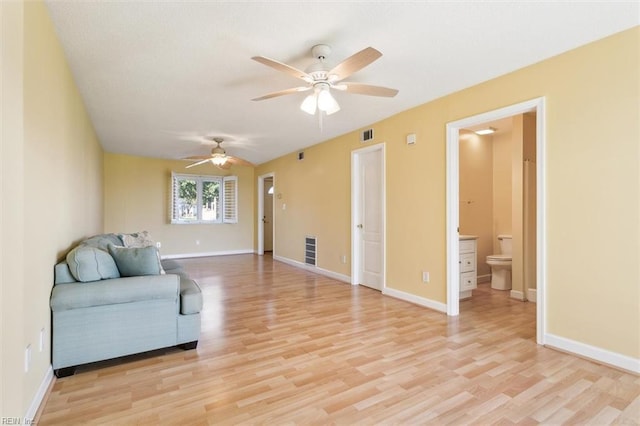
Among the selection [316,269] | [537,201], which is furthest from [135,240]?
[537,201]

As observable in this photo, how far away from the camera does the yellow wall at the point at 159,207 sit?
7539 mm

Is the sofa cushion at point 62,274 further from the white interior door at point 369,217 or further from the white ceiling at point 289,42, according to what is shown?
the white interior door at point 369,217

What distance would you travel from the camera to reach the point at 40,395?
6.26ft

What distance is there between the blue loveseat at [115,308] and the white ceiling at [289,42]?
1660 millimetres

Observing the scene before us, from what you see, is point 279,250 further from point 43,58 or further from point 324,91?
point 43,58

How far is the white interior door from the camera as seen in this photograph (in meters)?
4.77

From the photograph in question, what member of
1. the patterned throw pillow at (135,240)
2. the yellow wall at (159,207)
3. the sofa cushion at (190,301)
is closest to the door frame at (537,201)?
the sofa cushion at (190,301)

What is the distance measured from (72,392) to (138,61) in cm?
260

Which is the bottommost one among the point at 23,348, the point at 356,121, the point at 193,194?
the point at 23,348

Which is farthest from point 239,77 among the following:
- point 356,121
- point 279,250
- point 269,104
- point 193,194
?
point 193,194

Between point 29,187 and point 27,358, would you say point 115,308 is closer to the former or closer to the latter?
point 27,358

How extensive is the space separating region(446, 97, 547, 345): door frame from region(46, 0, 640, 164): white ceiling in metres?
0.37

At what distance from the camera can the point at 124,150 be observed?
6.99 m

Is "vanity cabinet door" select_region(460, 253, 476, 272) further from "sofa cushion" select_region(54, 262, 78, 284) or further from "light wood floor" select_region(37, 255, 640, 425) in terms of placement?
"sofa cushion" select_region(54, 262, 78, 284)
